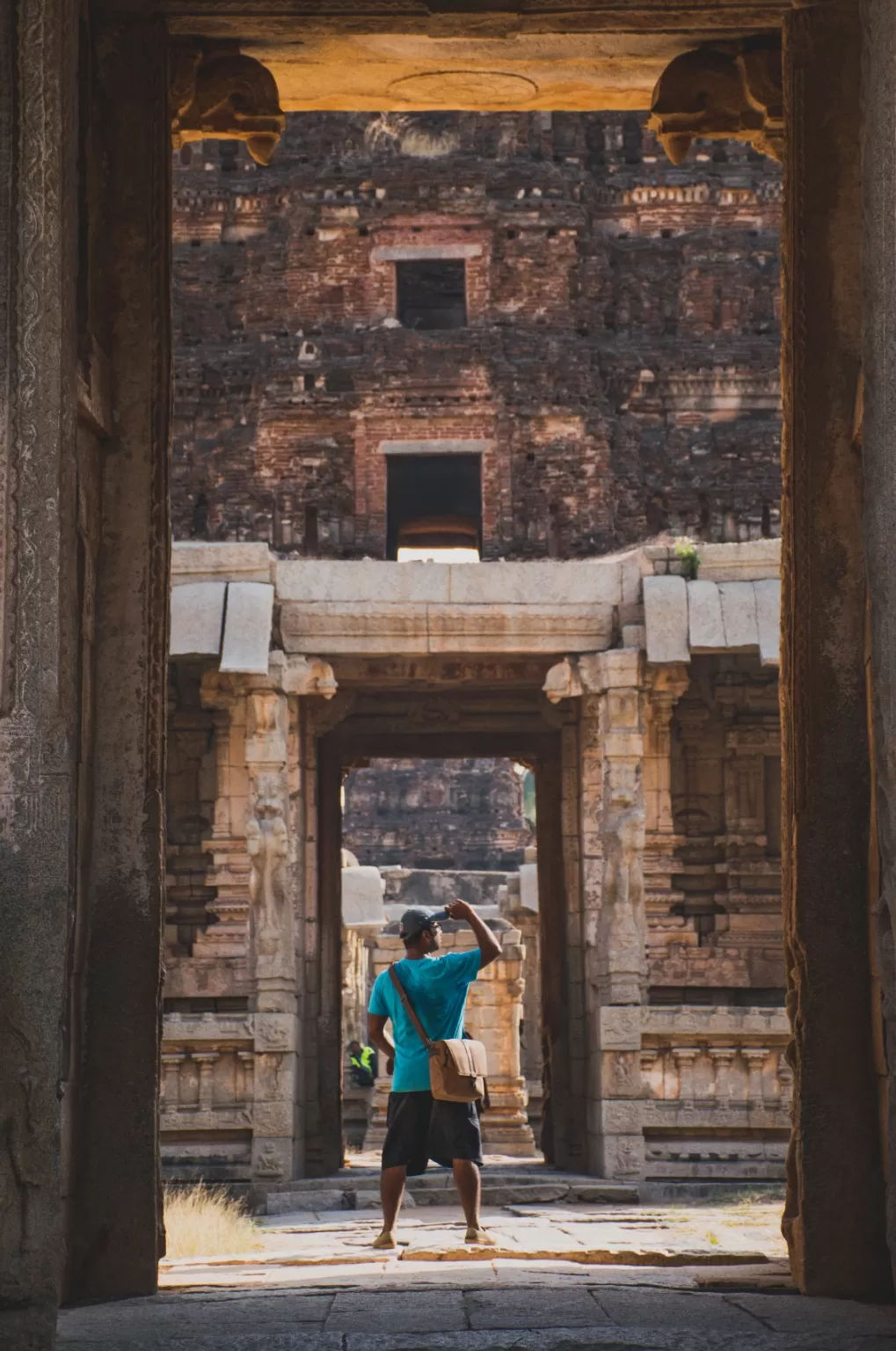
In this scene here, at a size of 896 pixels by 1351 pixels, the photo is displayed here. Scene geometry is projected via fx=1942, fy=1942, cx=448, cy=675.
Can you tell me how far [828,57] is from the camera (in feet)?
18.8

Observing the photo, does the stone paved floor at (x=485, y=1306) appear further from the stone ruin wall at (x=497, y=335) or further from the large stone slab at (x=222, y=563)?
the stone ruin wall at (x=497, y=335)

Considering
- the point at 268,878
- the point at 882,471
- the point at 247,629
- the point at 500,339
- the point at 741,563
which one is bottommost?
the point at 268,878

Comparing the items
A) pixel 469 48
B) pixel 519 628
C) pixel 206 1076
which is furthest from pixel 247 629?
pixel 469 48

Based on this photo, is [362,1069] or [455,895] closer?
[362,1069]

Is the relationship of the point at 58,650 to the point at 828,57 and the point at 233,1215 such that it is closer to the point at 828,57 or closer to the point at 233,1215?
the point at 828,57

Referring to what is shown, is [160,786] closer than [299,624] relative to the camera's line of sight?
Yes

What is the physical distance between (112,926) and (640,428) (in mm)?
17018

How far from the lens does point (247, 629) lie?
1259 centimetres

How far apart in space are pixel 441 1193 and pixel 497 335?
12.0 metres

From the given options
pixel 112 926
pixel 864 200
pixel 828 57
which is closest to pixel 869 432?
pixel 864 200

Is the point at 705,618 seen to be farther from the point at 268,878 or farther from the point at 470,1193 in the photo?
the point at 470,1193

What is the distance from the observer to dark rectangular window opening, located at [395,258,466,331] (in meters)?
22.8

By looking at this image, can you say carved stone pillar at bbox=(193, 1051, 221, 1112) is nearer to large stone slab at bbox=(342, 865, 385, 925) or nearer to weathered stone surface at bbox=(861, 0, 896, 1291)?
large stone slab at bbox=(342, 865, 385, 925)

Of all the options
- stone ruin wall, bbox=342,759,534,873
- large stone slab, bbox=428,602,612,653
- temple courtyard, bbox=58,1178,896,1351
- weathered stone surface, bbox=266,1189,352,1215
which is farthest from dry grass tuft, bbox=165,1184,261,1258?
stone ruin wall, bbox=342,759,534,873
